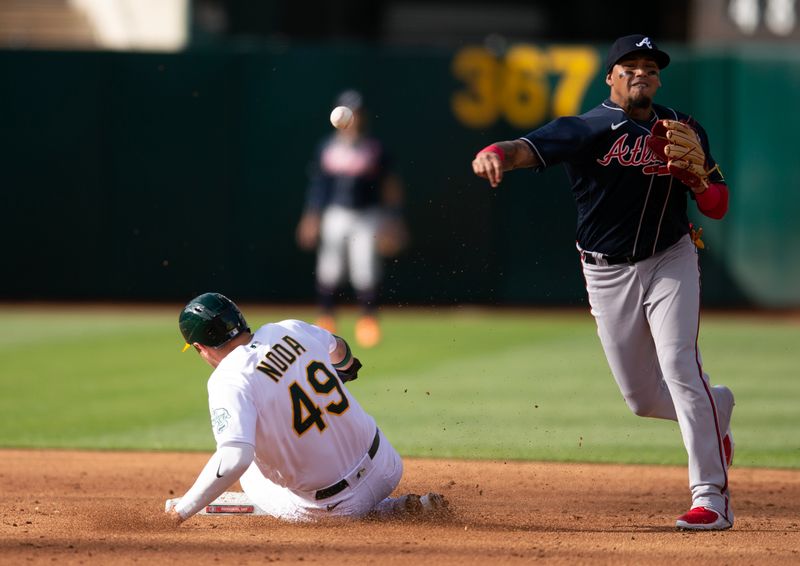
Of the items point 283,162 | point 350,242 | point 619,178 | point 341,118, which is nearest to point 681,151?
point 619,178

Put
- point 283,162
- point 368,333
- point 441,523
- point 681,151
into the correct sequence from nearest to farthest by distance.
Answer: point 681,151
point 441,523
point 368,333
point 283,162

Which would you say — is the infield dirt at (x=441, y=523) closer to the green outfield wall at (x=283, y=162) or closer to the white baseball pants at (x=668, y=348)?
the white baseball pants at (x=668, y=348)

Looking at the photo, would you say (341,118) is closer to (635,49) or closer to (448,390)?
(635,49)

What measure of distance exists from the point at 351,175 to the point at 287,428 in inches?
332

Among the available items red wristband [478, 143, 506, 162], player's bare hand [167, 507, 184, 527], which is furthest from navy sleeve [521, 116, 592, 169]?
player's bare hand [167, 507, 184, 527]

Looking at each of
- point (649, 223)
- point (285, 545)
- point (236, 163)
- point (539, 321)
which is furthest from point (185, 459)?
point (236, 163)

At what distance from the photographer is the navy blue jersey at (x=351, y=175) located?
527 inches

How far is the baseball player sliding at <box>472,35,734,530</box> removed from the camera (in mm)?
5434

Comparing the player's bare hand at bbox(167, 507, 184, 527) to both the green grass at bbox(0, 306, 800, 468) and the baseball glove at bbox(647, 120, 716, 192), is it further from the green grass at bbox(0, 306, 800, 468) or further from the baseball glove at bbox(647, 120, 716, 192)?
the green grass at bbox(0, 306, 800, 468)

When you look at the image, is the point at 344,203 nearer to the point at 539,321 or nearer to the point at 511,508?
the point at 539,321

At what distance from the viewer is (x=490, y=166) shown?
16.9 ft

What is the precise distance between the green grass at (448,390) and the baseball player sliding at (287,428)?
2.09m

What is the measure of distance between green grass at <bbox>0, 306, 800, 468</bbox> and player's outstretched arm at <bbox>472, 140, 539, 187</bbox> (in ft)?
8.65

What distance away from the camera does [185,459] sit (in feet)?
24.4
